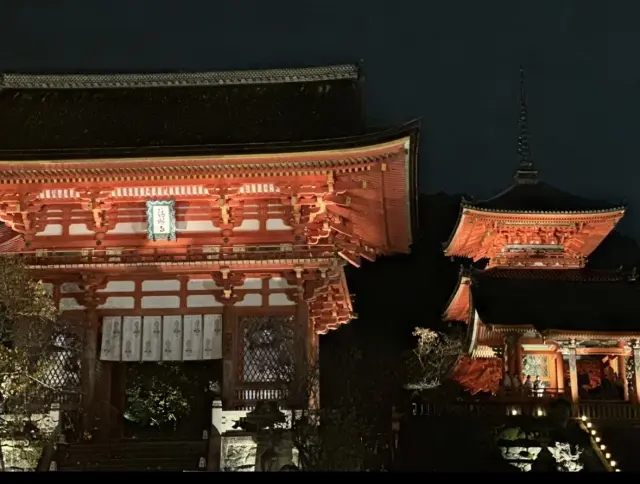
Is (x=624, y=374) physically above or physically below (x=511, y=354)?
→ below

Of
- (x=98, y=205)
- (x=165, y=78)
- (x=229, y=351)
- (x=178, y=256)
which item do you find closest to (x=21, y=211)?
(x=98, y=205)

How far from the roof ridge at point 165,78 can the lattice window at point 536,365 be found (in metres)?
8.61

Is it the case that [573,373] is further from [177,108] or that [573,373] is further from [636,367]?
[177,108]

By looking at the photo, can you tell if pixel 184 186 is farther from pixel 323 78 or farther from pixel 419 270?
pixel 419 270

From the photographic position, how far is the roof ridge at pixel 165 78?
2336 cm

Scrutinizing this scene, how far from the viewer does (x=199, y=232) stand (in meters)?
20.1

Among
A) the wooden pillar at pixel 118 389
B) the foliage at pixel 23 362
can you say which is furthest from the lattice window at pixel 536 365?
the foliage at pixel 23 362

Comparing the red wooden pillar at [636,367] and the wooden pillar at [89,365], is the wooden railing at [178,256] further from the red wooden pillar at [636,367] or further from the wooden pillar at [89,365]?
the red wooden pillar at [636,367]

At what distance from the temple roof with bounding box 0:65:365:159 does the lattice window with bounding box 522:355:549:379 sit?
715 centimetres

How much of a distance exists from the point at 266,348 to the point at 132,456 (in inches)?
157

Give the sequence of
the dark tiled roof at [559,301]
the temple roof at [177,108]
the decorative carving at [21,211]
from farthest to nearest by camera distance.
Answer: the dark tiled roof at [559,301], the temple roof at [177,108], the decorative carving at [21,211]

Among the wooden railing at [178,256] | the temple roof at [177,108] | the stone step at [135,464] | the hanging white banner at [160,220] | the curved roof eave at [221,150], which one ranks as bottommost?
the stone step at [135,464]

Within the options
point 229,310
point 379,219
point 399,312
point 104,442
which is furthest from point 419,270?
point 104,442

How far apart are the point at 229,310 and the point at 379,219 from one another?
16.2ft
